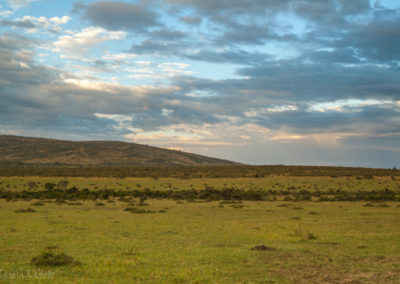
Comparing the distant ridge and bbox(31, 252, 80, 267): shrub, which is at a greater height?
the distant ridge

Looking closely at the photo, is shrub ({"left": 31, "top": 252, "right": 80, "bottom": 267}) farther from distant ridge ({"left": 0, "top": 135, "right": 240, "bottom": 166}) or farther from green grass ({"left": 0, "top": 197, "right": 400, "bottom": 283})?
distant ridge ({"left": 0, "top": 135, "right": 240, "bottom": 166})

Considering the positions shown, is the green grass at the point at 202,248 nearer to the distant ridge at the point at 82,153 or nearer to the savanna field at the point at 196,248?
the savanna field at the point at 196,248

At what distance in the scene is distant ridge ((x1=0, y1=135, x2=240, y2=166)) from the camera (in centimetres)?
15162

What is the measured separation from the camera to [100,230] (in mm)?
19844

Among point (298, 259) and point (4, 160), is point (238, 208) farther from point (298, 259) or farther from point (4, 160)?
point (4, 160)

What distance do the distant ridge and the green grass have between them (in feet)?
418

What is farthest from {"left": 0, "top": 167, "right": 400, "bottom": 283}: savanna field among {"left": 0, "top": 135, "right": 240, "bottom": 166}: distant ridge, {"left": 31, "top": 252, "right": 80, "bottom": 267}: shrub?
{"left": 0, "top": 135, "right": 240, "bottom": 166}: distant ridge

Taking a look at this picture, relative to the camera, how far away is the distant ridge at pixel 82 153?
152m

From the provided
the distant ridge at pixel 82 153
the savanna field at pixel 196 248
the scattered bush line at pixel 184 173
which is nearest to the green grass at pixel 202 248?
the savanna field at pixel 196 248

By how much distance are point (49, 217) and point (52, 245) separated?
10248 mm

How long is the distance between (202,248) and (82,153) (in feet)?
522

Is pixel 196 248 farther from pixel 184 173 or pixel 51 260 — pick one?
pixel 184 173

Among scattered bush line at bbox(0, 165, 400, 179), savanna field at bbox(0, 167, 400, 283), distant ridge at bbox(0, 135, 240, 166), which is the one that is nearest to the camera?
savanna field at bbox(0, 167, 400, 283)

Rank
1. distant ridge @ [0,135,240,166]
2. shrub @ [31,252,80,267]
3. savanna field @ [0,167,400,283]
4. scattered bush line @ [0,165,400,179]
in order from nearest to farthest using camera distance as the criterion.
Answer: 1. savanna field @ [0,167,400,283]
2. shrub @ [31,252,80,267]
3. scattered bush line @ [0,165,400,179]
4. distant ridge @ [0,135,240,166]
